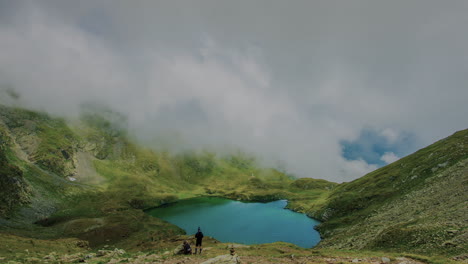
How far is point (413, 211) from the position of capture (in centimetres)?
6100

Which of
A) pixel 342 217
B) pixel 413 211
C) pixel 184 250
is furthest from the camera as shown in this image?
pixel 342 217

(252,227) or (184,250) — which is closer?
(184,250)

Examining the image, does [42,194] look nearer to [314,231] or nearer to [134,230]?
[134,230]

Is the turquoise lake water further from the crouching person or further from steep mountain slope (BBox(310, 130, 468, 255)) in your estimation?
the crouching person

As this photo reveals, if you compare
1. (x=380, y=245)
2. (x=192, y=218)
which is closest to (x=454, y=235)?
(x=380, y=245)

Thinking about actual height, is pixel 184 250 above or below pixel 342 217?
below

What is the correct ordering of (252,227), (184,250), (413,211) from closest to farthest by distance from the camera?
(184,250) < (413,211) < (252,227)

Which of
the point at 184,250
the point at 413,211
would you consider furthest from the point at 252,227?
the point at 184,250

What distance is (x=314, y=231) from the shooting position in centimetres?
11744

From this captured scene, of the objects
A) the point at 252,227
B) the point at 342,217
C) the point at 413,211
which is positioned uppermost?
the point at 342,217

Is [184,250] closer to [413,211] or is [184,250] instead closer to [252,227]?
[413,211]

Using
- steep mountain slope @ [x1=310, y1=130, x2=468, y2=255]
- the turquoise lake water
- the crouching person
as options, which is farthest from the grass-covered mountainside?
the turquoise lake water

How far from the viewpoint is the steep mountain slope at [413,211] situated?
36.4m

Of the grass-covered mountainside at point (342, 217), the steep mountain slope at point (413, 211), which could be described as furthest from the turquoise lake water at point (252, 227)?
the steep mountain slope at point (413, 211)
